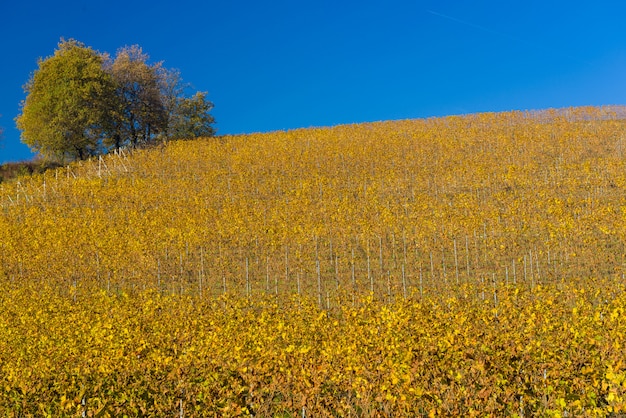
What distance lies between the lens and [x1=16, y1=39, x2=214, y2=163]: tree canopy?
227ft

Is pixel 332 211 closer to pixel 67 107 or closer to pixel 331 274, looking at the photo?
pixel 331 274

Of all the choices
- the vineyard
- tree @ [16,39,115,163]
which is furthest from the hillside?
tree @ [16,39,115,163]

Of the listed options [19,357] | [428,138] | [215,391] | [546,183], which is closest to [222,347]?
[215,391]

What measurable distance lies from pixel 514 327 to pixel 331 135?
193ft

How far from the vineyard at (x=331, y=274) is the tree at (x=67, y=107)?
5570 millimetres

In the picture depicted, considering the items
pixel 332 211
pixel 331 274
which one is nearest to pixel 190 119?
pixel 332 211

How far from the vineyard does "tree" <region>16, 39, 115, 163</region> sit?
5.57m

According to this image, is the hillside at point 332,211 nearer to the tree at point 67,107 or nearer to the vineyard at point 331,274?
the vineyard at point 331,274

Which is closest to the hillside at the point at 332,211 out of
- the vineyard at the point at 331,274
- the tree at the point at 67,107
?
the vineyard at the point at 331,274

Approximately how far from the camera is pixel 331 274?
36.8 metres

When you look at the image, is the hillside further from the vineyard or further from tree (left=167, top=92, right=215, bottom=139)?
tree (left=167, top=92, right=215, bottom=139)

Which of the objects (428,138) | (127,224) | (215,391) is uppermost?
(428,138)

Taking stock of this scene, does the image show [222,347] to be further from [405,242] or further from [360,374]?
[405,242]

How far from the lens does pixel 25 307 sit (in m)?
29.5
